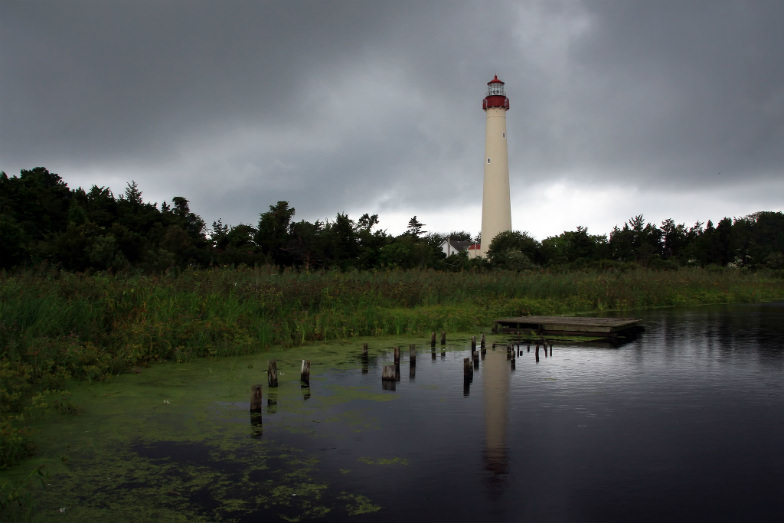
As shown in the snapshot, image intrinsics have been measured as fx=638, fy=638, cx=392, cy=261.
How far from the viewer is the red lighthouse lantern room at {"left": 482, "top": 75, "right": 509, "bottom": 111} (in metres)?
54.2

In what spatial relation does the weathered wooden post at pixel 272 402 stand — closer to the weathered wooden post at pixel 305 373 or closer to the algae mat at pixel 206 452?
the algae mat at pixel 206 452

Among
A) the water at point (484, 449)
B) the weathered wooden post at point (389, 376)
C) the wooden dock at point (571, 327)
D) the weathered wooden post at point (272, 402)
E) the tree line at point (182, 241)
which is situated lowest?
the water at point (484, 449)

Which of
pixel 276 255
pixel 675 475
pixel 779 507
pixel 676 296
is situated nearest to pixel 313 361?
pixel 675 475

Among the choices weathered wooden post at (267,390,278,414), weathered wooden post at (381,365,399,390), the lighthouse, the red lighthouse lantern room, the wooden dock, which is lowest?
weathered wooden post at (267,390,278,414)

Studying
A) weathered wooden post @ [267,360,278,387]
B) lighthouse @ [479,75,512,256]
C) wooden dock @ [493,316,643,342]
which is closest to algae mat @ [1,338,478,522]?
weathered wooden post @ [267,360,278,387]

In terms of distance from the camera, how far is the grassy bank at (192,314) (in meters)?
10.1

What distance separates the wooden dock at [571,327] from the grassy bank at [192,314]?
138 centimetres

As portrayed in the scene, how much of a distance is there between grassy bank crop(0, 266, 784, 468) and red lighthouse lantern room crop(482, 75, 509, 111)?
31502 mm

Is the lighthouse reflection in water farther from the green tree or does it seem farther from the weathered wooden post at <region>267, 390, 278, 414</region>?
the green tree

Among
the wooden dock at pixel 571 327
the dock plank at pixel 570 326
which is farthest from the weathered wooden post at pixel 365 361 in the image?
the dock plank at pixel 570 326

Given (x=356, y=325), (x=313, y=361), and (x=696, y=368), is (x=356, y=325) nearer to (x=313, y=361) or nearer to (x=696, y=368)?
(x=313, y=361)

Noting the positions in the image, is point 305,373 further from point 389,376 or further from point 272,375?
point 389,376

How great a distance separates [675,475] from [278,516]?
4.09 metres

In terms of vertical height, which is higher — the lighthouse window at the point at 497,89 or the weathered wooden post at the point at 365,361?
the lighthouse window at the point at 497,89
